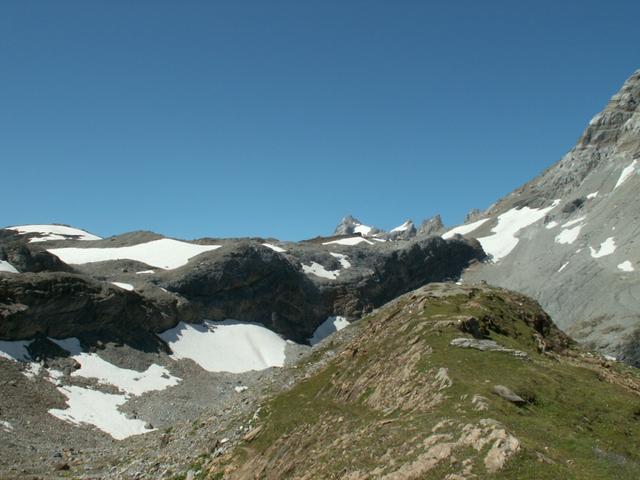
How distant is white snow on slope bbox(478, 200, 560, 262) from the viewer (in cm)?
16400

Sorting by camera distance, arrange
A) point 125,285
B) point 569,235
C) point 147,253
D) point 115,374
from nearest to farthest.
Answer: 1. point 115,374
2. point 125,285
3. point 147,253
4. point 569,235

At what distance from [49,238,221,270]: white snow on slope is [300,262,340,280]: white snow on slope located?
2213 cm

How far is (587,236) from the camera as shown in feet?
424

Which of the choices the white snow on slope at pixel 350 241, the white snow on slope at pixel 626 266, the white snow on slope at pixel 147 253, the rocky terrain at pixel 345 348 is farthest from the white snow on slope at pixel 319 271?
the white snow on slope at pixel 626 266

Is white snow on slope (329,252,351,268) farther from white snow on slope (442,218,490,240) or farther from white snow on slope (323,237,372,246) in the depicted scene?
white snow on slope (442,218,490,240)

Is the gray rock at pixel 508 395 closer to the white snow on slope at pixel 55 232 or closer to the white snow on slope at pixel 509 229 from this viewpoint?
the white snow on slope at pixel 509 229

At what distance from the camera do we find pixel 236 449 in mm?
31062

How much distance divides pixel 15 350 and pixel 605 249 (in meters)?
107

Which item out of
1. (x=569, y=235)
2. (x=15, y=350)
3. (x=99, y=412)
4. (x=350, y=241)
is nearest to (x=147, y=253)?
(x=15, y=350)

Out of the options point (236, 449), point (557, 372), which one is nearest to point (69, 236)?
point (236, 449)

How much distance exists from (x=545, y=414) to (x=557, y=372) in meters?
5.02

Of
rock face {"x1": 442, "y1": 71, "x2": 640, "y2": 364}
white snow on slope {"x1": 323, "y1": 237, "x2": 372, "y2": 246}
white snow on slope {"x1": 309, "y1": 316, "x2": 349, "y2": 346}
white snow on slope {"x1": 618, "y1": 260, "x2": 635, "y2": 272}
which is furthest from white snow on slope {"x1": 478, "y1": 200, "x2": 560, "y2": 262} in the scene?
white snow on slope {"x1": 309, "y1": 316, "x2": 349, "y2": 346}

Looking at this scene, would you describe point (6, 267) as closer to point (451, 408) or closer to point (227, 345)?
point (227, 345)

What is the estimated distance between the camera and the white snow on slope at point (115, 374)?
77.2 m
